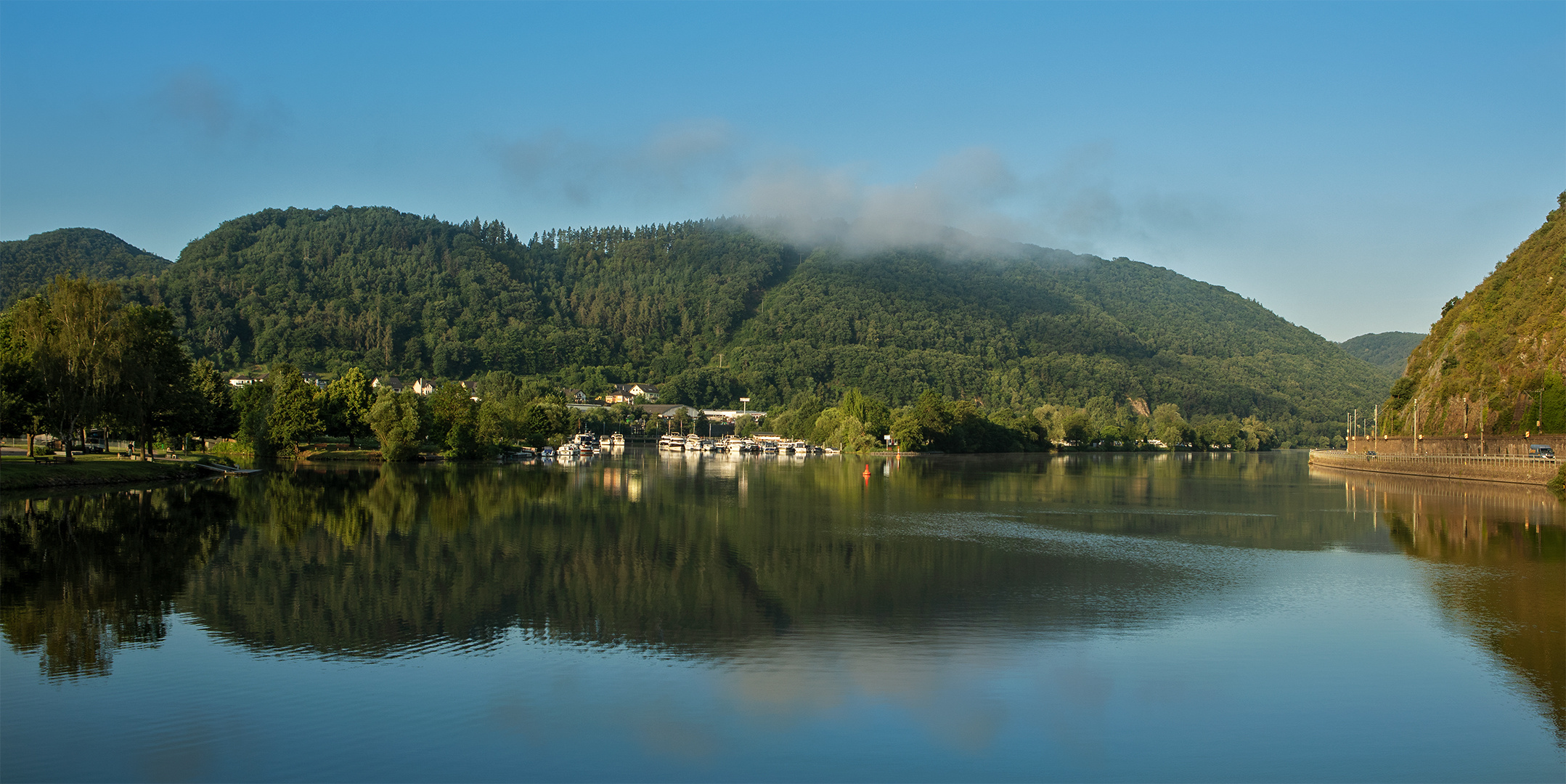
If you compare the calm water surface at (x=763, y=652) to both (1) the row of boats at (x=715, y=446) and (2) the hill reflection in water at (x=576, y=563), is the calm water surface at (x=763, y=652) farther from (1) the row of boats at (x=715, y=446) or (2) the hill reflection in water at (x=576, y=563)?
(1) the row of boats at (x=715, y=446)

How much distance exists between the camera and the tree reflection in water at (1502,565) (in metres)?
17.4

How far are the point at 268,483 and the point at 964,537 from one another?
3881cm

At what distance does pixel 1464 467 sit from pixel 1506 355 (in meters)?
12.5

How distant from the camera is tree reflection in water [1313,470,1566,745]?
17391 mm

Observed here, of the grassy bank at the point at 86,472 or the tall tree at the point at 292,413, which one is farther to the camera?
the tall tree at the point at 292,413

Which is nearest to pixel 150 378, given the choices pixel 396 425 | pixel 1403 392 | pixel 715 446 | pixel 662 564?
pixel 396 425

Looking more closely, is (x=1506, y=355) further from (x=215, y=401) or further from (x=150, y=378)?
(x=215, y=401)

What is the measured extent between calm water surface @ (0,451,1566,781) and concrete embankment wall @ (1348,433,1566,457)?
42.1 meters

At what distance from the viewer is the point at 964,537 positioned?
33156 millimetres

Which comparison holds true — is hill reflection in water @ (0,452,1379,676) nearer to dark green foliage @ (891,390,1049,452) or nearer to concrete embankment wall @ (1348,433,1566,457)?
concrete embankment wall @ (1348,433,1566,457)

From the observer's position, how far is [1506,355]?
3152 inches

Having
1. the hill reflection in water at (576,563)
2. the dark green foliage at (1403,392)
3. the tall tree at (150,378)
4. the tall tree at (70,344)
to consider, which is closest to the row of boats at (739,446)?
the dark green foliage at (1403,392)

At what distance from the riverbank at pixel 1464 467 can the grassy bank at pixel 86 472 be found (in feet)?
250

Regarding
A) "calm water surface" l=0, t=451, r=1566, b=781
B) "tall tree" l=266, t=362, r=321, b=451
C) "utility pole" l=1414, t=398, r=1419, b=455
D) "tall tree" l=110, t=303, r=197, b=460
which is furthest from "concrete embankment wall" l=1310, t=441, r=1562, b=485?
"tall tree" l=266, t=362, r=321, b=451
